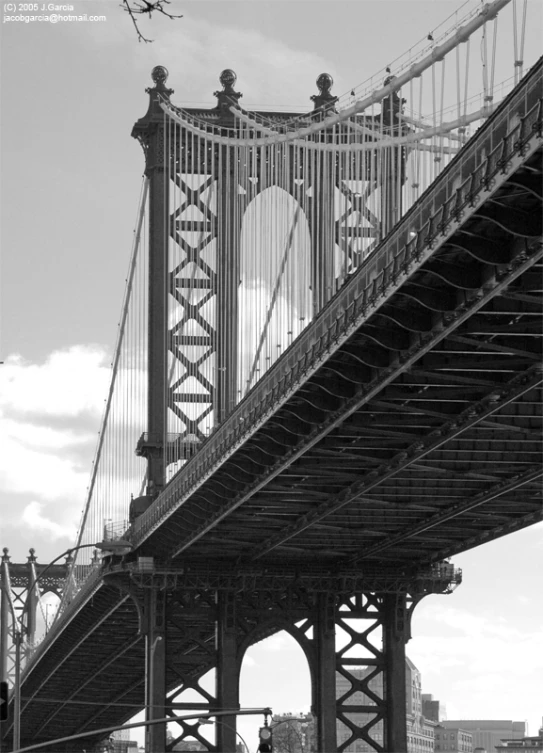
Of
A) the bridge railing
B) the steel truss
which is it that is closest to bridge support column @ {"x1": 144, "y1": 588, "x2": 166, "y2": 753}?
the steel truss

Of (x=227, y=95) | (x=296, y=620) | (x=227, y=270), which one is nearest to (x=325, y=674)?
(x=296, y=620)

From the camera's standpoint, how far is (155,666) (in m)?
75.0

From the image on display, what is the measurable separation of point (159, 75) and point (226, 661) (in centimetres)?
→ 2411

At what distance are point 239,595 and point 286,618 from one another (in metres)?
1.97

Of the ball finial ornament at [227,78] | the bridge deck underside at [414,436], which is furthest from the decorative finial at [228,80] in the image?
the bridge deck underside at [414,436]

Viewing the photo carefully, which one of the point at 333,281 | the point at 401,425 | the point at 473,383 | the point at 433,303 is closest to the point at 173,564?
the point at 333,281

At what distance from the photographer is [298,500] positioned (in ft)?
203

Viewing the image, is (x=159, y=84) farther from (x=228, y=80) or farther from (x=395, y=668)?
(x=395, y=668)

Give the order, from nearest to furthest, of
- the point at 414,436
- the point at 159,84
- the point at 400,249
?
the point at 400,249
the point at 414,436
the point at 159,84

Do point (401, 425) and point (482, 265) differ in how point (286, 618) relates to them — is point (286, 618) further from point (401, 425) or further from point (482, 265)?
point (482, 265)

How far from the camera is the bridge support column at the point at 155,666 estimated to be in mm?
74188

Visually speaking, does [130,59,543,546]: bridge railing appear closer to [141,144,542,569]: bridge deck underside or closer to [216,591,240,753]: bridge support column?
[141,144,542,569]: bridge deck underside

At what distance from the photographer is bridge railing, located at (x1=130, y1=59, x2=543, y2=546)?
29.8 metres

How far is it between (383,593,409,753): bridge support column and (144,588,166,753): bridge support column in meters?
8.28
